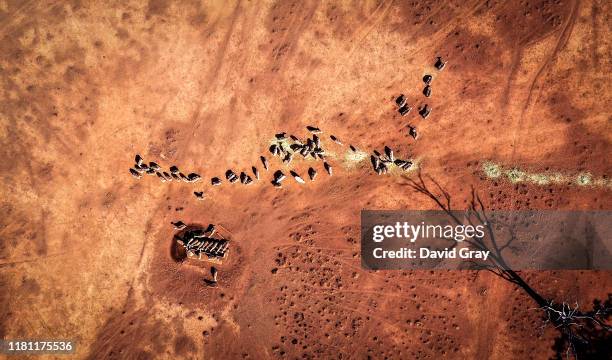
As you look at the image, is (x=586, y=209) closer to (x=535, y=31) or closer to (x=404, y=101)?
(x=535, y=31)

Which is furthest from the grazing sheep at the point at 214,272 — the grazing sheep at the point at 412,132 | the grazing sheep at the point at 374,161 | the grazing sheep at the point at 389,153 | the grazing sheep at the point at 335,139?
the grazing sheep at the point at 412,132

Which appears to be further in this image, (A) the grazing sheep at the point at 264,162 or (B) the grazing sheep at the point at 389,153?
(A) the grazing sheep at the point at 264,162

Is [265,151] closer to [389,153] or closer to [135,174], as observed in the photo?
[389,153]

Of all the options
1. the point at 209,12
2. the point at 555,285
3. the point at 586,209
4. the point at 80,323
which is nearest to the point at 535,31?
the point at 586,209

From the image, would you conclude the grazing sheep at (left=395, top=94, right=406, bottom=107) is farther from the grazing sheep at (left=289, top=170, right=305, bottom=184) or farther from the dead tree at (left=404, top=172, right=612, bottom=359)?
the grazing sheep at (left=289, top=170, right=305, bottom=184)

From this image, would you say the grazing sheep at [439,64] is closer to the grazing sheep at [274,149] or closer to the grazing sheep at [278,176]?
the grazing sheep at [274,149]

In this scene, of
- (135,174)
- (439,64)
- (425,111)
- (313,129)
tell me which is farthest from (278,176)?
(439,64)

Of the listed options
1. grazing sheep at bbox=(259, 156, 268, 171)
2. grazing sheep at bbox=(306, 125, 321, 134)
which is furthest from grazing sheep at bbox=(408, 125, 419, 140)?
grazing sheep at bbox=(259, 156, 268, 171)
